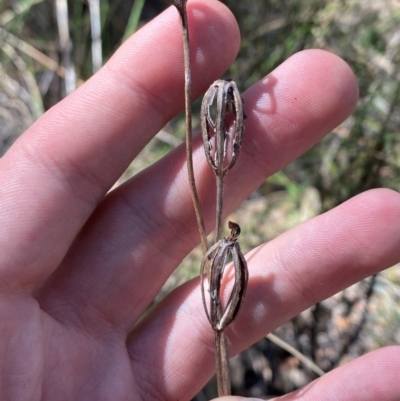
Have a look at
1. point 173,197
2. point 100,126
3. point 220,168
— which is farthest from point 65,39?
point 220,168

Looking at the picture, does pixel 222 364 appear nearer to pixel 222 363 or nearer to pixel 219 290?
pixel 222 363

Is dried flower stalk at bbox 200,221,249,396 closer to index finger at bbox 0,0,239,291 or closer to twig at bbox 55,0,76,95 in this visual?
index finger at bbox 0,0,239,291

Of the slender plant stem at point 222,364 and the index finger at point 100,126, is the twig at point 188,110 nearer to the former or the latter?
the index finger at point 100,126

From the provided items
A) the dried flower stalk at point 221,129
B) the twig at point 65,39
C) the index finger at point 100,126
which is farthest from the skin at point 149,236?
the twig at point 65,39

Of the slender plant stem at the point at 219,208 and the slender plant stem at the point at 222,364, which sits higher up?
the slender plant stem at the point at 219,208

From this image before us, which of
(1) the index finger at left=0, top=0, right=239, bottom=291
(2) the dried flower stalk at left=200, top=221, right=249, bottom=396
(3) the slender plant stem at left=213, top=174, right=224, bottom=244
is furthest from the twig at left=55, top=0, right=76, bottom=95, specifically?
(2) the dried flower stalk at left=200, top=221, right=249, bottom=396

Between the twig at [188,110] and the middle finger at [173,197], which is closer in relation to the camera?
the twig at [188,110]

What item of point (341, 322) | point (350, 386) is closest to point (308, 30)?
point (341, 322)

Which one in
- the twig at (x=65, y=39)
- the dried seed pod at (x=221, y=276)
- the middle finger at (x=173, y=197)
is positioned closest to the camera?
the dried seed pod at (x=221, y=276)
